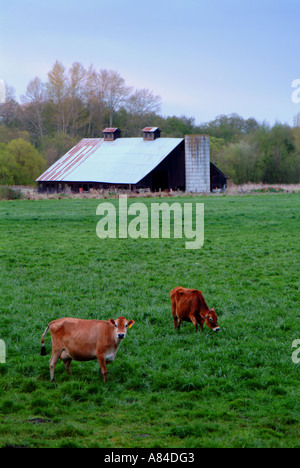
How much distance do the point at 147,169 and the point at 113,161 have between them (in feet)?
16.6

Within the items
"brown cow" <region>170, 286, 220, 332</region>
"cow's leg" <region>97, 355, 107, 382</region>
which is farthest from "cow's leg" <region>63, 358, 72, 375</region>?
"brown cow" <region>170, 286, 220, 332</region>

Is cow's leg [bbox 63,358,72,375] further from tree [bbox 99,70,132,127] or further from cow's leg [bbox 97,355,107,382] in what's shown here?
tree [bbox 99,70,132,127]

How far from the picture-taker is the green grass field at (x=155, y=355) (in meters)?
5.77

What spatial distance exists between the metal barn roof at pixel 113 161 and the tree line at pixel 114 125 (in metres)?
11.2

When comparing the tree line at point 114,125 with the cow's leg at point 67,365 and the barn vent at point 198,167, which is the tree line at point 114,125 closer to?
the barn vent at point 198,167

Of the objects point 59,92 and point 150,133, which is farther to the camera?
point 59,92

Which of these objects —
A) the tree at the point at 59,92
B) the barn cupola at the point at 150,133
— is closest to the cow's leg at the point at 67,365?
the barn cupola at the point at 150,133

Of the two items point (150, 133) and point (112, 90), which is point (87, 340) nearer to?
point (150, 133)

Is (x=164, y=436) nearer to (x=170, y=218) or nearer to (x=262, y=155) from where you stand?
(x=170, y=218)

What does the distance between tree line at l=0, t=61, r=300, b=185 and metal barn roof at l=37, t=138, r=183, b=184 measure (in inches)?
442

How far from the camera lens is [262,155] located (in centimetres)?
6675

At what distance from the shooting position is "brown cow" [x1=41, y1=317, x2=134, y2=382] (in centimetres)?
690

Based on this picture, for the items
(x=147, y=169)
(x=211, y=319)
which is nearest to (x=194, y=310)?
(x=211, y=319)

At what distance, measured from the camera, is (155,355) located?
800cm
